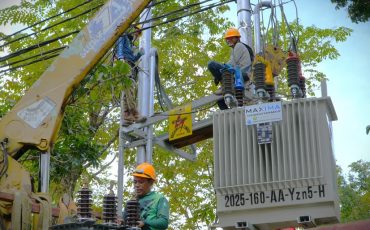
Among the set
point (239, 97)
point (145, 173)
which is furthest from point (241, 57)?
point (145, 173)

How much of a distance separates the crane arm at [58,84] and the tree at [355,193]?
13301 millimetres

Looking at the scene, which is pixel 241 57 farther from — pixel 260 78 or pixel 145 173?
pixel 145 173

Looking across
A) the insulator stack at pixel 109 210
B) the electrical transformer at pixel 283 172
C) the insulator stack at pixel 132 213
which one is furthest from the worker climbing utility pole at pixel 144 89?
the insulator stack at pixel 109 210

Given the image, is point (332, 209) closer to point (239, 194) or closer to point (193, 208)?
point (239, 194)

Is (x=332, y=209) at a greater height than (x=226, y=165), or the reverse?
(x=226, y=165)

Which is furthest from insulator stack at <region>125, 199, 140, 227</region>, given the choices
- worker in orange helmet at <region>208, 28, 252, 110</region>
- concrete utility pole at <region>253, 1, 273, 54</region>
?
concrete utility pole at <region>253, 1, 273, 54</region>

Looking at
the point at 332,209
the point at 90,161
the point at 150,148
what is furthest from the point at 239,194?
the point at 90,161

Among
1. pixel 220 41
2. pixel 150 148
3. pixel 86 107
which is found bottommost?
pixel 150 148

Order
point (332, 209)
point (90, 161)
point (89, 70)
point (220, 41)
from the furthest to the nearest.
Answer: point (220, 41) < point (90, 161) < point (89, 70) < point (332, 209)

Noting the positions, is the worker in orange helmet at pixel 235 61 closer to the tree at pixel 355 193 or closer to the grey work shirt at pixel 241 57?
the grey work shirt at pixel 241 57

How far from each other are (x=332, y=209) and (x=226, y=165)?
116 centimetres

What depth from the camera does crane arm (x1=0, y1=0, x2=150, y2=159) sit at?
851cm

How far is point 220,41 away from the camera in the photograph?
20.3 m

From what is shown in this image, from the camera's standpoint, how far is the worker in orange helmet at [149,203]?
7.30m
